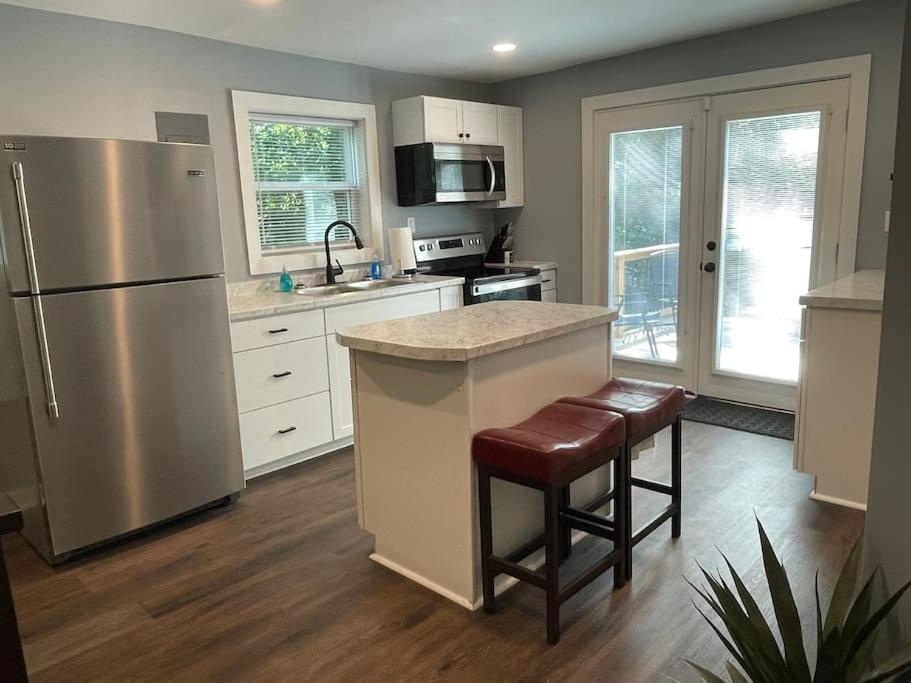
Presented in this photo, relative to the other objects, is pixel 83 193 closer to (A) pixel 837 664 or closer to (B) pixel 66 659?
(B) pixel 66 659

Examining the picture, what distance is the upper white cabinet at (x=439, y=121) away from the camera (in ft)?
14.9

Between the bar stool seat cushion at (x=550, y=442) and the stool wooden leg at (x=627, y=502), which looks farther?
the stool wooden leg at (x=627, y=502)

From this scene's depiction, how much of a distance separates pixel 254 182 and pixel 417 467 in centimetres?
242

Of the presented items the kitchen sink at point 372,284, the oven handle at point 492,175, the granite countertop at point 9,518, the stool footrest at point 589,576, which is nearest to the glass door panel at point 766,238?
the oven handle at point 492,175

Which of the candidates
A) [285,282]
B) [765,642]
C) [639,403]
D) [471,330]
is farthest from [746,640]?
[285,282]

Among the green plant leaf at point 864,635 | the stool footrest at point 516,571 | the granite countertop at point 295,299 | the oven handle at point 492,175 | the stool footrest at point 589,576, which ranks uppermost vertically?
the oven handle at point 492,175

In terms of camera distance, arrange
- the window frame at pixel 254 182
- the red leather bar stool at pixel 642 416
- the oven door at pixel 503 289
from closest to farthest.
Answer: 1. the red leather bar stool at pixel 642 416
2. the window frame at pixel 254 182
3. the oven door at pixel 503 289

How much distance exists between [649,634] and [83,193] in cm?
259

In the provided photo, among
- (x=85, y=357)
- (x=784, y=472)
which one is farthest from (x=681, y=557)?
(x=85, y=357)

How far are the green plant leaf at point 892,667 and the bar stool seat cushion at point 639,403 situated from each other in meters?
1.26

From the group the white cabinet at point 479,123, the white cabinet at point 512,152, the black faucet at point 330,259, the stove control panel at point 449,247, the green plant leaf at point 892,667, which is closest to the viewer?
the green plant leaf at point 892,667

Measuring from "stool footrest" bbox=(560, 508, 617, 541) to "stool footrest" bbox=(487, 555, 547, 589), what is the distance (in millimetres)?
342

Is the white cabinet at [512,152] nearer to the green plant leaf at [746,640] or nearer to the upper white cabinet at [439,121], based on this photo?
the upper white cabinet at [439,121]

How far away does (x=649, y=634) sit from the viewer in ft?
6.98
